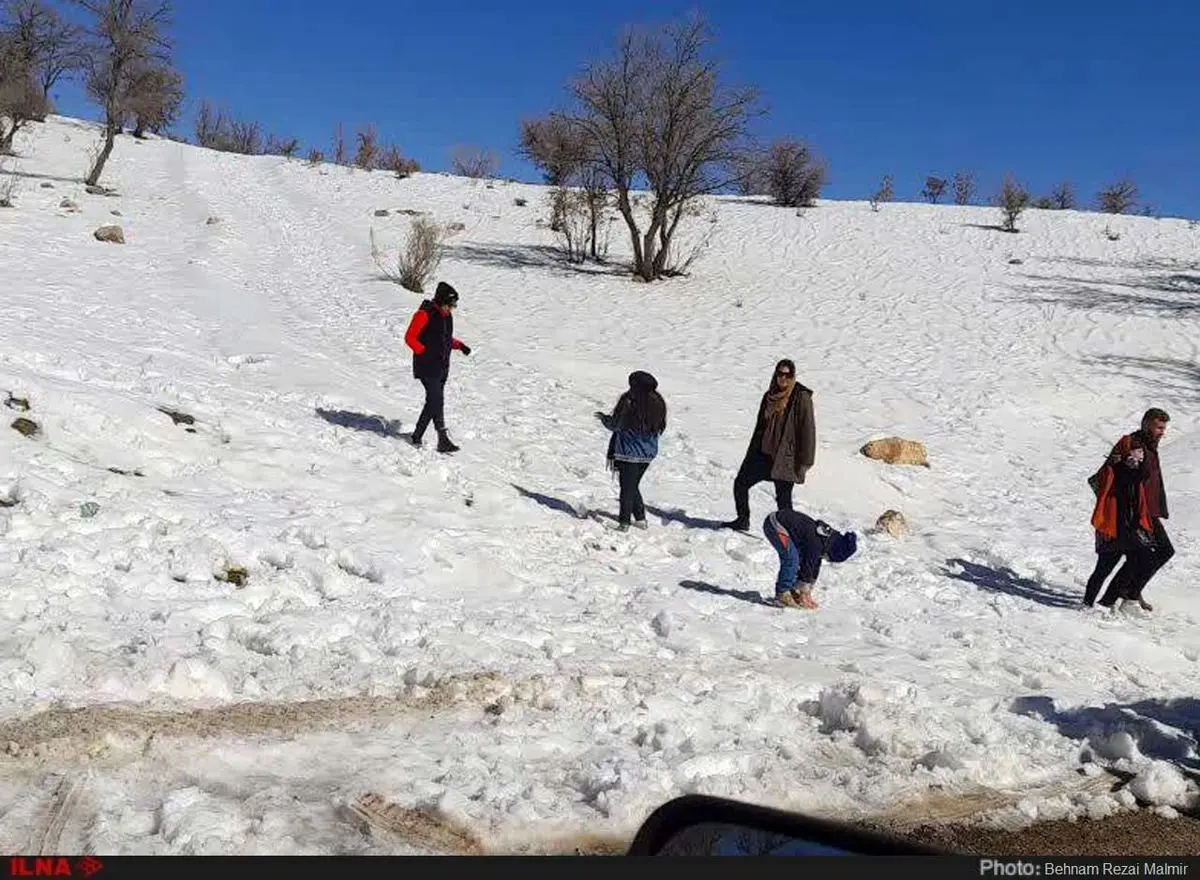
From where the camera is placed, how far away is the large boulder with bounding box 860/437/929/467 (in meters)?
11.8

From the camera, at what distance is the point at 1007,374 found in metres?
16.7

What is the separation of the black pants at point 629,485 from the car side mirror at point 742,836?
545cm

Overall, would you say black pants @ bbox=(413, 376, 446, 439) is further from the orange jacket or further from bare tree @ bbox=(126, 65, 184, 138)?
bare tree @ bbox=(126, 65, 184, 138)

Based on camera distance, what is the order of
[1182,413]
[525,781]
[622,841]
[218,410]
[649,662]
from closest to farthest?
[622,841] < [525,781] < [649,662] < [218,410] < [1182,413]

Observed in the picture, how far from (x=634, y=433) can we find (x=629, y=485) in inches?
18.3

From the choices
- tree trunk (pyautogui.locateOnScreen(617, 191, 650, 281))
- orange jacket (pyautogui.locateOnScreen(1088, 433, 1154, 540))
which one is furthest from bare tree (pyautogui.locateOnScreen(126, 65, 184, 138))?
orange jacket (pyautogui.locateOnScreen(1088, 433, 1154, 540))

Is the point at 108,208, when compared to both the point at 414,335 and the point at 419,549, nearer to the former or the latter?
the point at 414,335

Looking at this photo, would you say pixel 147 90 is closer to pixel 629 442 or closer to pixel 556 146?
pixel 556 146

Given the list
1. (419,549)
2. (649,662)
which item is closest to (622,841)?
(649,662)

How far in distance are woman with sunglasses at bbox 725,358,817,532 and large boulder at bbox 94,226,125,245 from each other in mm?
16124

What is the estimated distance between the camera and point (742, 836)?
250 centimetres

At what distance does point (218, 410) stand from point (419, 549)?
10.9 feet

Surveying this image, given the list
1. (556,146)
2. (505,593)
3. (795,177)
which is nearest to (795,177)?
(795,177)

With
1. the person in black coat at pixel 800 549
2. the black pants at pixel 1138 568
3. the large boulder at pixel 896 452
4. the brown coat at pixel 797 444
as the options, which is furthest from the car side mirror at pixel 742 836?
the large boulder at pixel 896 452
